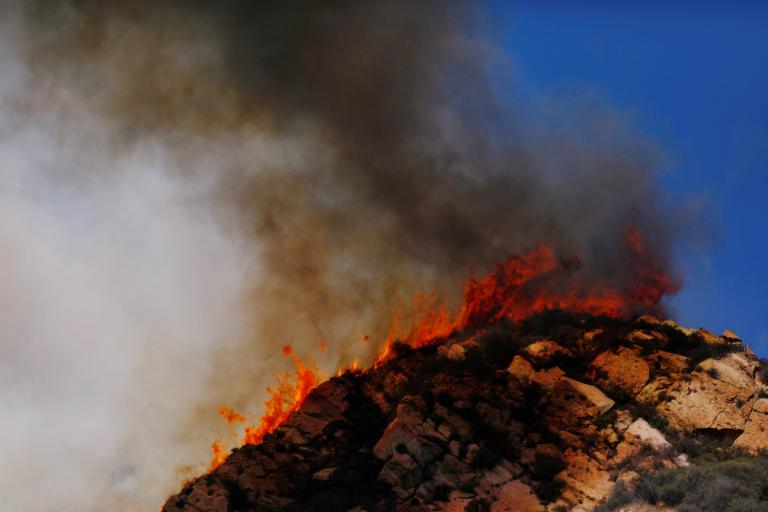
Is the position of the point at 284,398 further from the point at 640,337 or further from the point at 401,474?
the point at 640,337

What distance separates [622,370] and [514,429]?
27.4 ft

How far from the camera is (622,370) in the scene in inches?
1590

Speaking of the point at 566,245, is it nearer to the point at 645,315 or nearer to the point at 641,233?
the point at 641,233

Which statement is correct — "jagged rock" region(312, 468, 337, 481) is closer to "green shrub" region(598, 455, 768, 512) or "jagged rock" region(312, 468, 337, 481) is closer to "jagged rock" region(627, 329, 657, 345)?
"green shrub" region(598, 455, 768, 512)

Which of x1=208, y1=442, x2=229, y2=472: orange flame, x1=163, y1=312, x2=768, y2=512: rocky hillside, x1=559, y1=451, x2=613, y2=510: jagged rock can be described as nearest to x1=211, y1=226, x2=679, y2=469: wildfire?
x1=163, y1=312, x2=768, y2=512: rocky hillside

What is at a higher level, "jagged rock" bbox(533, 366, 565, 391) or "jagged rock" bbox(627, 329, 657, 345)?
"jagged rock" bbox(533, 366, 565, 391)

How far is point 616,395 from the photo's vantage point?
39094mm

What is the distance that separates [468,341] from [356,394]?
9233 millimetres

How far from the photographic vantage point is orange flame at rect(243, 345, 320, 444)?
1718 inches

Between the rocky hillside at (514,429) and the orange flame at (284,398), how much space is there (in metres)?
2.27

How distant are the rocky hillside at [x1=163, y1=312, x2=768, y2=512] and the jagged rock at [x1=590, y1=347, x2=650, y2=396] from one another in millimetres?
85

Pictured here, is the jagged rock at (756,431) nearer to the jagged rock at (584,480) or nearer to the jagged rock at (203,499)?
the jagged rock at (584,480)

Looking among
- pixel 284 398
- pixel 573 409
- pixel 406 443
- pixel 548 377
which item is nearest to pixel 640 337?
pixel 548 377

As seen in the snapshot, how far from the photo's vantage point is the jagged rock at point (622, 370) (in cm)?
3944
